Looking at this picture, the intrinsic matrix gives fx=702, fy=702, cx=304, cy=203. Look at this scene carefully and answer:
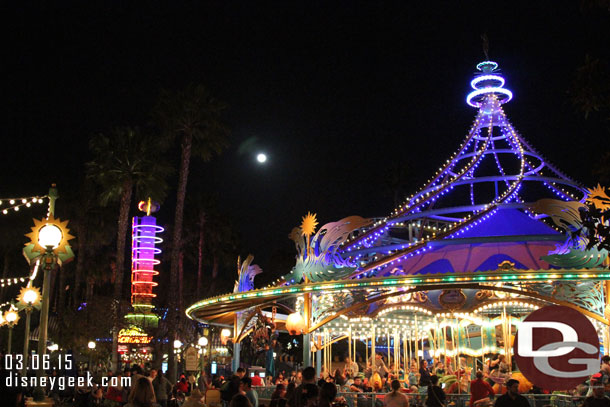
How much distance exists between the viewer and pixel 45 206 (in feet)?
180

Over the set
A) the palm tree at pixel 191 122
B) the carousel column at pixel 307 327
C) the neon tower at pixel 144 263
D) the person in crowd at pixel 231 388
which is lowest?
the person in crowd at pixel 231 388

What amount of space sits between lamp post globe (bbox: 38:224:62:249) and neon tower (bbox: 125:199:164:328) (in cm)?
3198

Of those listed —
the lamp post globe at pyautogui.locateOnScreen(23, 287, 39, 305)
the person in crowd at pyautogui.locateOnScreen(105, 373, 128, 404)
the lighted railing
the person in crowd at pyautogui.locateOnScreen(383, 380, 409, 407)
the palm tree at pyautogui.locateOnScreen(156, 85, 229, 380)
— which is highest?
the palm tree at pyautogui.locateOnScreen(156, 85, 229, 380)

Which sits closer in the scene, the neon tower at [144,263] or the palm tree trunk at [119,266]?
the palm tree trunk at [119,266]

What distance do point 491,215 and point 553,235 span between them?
295 cm

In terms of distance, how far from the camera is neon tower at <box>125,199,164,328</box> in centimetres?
4559

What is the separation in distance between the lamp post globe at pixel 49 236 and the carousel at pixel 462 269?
8446 mm

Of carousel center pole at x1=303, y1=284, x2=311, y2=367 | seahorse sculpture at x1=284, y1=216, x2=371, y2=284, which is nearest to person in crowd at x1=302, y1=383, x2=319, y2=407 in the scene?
seahorse sculpture at x1=284, y1=216, x2=371, y2=284

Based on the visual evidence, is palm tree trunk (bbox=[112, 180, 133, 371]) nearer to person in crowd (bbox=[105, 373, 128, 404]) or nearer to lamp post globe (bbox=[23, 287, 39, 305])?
lamp post globe (bbox=[23, 287, 39, 305])

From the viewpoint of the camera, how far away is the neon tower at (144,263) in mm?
45594

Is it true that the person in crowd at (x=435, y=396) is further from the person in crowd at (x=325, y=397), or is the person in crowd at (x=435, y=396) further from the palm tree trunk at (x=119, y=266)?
the palm tree trunk at (x=119, y=266)

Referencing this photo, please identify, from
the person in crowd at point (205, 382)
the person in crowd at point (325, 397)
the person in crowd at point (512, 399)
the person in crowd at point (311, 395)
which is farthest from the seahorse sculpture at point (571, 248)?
the person in crowd at point (311, 395)

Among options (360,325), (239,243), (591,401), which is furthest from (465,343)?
(239,243)

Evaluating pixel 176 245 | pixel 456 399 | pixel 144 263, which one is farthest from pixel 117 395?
pixel 144 263
